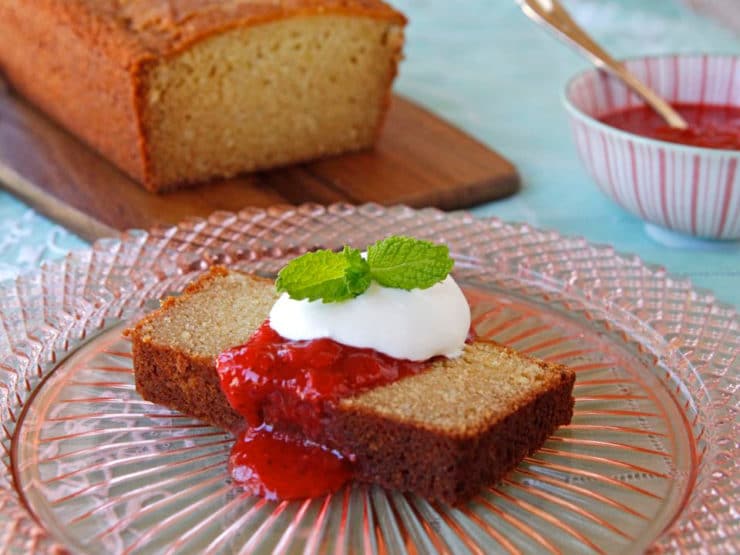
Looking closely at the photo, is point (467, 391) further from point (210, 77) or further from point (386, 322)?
point (210, 77)

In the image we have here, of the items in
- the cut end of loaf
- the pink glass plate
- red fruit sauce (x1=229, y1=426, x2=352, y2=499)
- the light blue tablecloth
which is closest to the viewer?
the pink glass plate

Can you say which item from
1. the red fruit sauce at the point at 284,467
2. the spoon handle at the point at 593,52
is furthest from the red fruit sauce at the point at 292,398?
the spoon handle at the point at 593,52

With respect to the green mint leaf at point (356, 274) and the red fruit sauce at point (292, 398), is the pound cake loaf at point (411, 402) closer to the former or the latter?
the red fruit sauce at point (292, 398)

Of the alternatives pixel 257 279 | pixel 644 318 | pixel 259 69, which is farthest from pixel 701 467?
pixel 259 69

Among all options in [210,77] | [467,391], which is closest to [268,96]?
[210,77]

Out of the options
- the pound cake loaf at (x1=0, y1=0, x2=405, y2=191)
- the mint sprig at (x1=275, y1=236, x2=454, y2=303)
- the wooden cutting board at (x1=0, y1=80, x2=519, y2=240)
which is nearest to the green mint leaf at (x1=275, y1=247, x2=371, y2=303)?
the mint sprig at (x1=275, y1=236, x2=454, y2=303)

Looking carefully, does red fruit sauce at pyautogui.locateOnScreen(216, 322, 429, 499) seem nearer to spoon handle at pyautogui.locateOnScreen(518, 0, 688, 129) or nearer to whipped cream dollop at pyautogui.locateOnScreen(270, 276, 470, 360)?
whipped cream dollop at pyautogui.locateOnScreen(270, 276, 470, 360)
